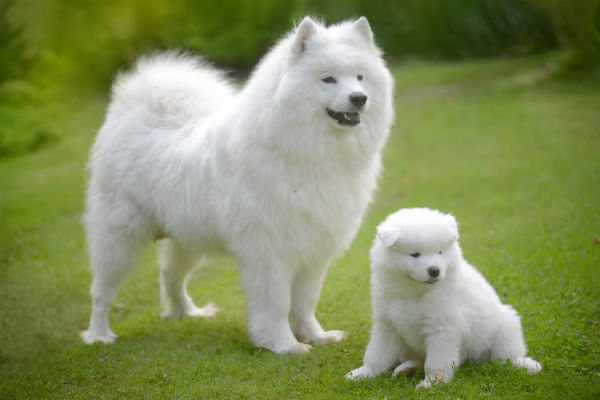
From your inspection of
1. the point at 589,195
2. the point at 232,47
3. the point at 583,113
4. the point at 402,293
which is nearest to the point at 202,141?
the point at 402,293

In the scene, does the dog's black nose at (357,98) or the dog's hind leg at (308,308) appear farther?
the dog's hind leg at (308,308)

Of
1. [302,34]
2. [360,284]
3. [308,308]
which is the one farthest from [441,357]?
[360,284]

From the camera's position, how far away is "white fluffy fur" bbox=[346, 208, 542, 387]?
3596 millimetres

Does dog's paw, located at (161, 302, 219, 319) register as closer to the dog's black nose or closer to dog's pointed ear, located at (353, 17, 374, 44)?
the dog's black nose

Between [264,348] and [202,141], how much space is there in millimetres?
1792

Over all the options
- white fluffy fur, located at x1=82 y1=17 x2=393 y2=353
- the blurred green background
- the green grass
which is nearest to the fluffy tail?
white fluffy fur, located at x1=82 y1=17 x2=393 y2=353

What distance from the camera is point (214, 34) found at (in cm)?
2342

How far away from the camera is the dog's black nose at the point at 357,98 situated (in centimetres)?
420

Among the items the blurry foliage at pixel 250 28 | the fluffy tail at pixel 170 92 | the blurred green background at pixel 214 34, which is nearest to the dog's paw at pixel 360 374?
the fluffy tail at pixel 170 92

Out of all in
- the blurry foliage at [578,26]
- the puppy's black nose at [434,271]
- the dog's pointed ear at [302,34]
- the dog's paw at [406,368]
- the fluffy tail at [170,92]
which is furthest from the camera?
the blurry foliage at [578,26]

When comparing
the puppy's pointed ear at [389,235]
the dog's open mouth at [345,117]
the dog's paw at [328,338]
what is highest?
the dog's open mouth at [345,117]

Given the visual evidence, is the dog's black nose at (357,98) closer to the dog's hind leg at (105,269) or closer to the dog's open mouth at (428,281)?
the dog's open mouth at (428,281)

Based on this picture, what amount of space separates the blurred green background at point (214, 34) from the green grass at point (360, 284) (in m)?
2.72

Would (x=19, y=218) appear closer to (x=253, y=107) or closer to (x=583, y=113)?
(x=253, y=107)
